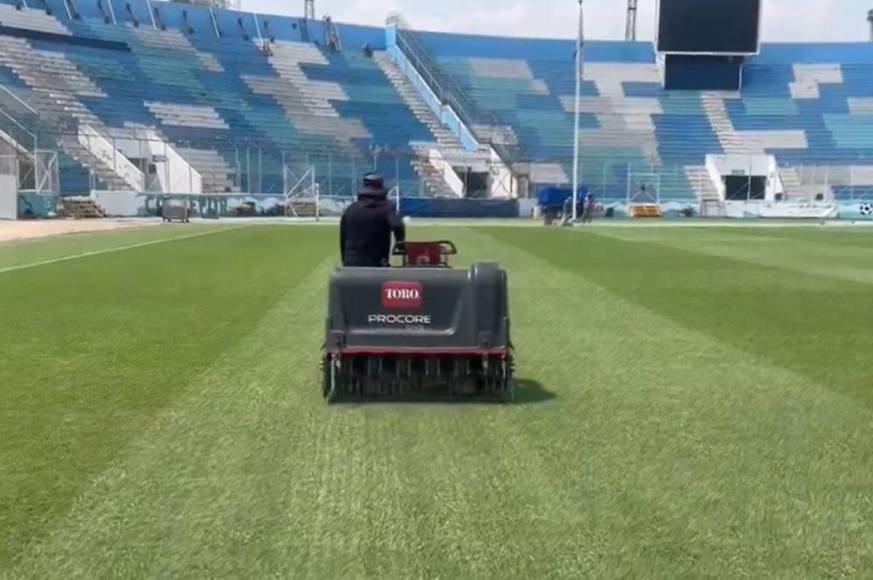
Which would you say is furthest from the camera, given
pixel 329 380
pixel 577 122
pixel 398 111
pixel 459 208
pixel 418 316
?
pixel 398 111

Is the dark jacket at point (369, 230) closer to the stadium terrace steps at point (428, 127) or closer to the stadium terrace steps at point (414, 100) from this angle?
the stadium terrace steps at point (428, 127)

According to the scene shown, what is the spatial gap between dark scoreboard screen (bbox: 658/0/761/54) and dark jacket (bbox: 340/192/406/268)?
65422 millimetres

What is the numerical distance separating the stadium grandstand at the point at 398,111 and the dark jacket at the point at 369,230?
4327 centimetres

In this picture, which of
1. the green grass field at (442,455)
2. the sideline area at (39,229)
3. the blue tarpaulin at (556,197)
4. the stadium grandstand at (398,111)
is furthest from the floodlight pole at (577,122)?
the green grass field at (442,455)

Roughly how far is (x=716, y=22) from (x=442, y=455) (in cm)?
6855

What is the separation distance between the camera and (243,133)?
5822 cm

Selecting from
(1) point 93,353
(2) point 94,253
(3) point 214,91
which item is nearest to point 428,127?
(3) point 214,91

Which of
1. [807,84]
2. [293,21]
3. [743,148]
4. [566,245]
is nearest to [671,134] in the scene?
[743,148]

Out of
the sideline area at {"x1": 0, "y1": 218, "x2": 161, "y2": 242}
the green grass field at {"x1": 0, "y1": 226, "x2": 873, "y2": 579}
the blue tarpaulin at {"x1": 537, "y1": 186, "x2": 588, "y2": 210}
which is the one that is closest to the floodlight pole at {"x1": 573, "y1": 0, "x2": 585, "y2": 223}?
the blue tarpaulin at {"x1": 537, "y1": 186, "x2": 588, "y2": 210}

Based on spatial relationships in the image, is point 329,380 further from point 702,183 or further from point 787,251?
point 702,183

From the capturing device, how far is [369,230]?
730 cm

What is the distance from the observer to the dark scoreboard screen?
67812mm

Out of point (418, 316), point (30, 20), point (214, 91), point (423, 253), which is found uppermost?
point (30, 20)

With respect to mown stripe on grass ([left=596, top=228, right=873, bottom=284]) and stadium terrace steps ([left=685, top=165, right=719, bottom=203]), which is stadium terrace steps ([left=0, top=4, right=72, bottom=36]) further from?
stadium terrace steps ([left=685, top=165, right=719, bottom=203])
